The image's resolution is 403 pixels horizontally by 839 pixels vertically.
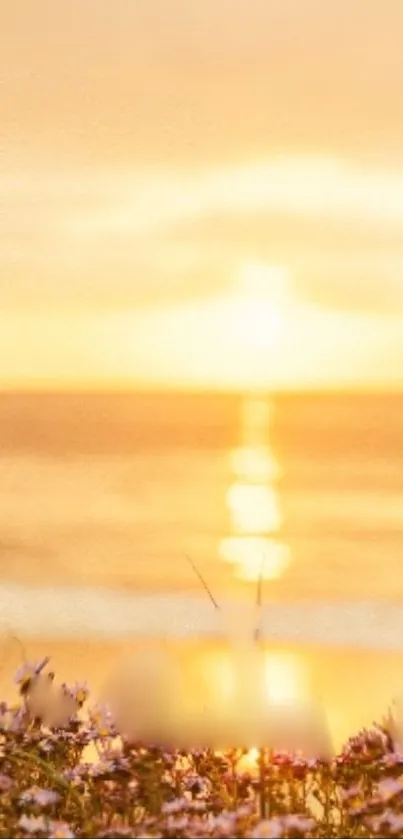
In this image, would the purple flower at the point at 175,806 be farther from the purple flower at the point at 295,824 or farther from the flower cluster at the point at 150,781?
the purple flower at the point at 295,824

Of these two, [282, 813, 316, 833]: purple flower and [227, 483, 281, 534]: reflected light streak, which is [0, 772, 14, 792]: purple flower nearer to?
[282, 813, 316, 833]: purple flower

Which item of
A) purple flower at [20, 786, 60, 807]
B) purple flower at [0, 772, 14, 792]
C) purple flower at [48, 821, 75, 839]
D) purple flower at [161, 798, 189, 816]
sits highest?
purple flower at [0, 772, 14, 792]

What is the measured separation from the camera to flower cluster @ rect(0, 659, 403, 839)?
183 inches

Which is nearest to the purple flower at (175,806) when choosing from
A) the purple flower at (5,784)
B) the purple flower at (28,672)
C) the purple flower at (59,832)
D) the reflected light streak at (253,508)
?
the purple flower at (59,832)

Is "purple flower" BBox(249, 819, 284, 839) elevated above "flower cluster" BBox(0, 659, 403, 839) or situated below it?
below

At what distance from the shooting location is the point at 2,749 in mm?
5355

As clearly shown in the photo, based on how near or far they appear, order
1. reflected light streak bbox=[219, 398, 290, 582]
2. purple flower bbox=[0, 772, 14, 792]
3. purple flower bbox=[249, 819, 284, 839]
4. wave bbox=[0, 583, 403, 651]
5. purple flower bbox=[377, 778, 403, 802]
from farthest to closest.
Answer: reflected light streak bbox=[219, 398, 290, 582]
wave bbox=[0, 583, 403, 651]
purple flower bbox=[0, 772, 14, 792]
purple flower bbox=[377, 778, 403, 802]
purple flower bbox=[249, 819, 284, 839]

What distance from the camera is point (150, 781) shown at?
477 cm

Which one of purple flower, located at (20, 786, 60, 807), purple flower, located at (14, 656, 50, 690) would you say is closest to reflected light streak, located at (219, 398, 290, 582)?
purple flower, located at (14, 656, 50, 690)

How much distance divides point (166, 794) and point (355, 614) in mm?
5841

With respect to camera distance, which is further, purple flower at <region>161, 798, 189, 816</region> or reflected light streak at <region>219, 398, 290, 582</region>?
reflected light streak at <region>219, 398, 290, 582</region>

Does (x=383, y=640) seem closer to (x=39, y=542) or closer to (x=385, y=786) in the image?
(x=39, y=542)

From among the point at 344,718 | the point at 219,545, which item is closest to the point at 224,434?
the point at 219,545

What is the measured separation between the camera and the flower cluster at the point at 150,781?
15.3 ft
